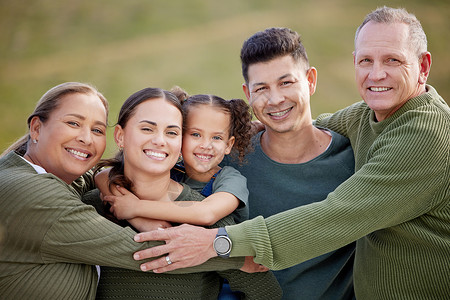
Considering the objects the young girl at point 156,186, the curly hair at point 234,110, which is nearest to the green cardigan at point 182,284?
the young girl at point 156,186

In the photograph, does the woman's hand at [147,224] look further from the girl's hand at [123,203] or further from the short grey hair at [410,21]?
the short grey hair at [410,21]

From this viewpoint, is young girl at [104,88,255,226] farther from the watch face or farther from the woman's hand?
the watch face

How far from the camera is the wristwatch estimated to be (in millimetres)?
1811

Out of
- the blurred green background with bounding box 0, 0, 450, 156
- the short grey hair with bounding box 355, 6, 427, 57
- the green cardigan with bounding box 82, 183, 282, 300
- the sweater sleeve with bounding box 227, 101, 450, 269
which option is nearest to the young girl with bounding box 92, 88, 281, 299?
the green cardigan with bounding box 82, 183, 282, 300

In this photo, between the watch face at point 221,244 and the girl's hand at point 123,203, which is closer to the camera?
the watch face at point 221,244

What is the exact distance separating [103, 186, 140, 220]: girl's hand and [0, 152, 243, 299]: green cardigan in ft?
0.56

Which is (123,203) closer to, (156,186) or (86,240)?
(156,186)

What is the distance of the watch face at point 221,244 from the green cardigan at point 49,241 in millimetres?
297

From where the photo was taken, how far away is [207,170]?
2277 mm

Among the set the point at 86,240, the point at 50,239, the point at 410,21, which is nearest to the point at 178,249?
the point at 86,240

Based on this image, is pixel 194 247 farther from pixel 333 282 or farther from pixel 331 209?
pixel 333 282

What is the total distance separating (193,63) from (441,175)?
417 inches

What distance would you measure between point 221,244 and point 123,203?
50 centimetres

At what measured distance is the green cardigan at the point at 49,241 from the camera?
167 centimetres
